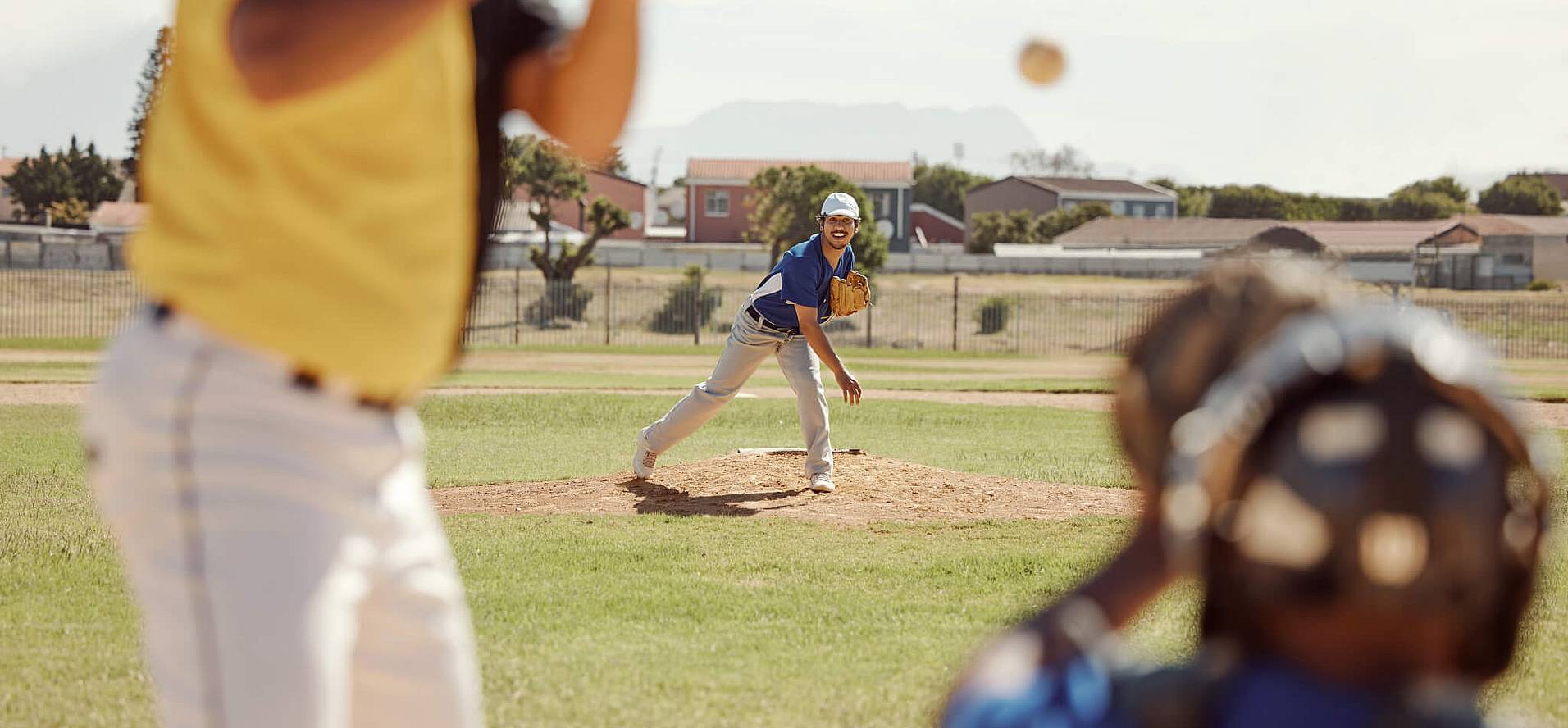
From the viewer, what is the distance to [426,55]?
2195 mm

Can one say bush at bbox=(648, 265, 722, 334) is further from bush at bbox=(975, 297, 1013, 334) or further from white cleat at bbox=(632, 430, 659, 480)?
white cleat at bbox=(632, 430, 659, 480)

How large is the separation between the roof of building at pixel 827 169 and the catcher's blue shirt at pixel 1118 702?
255 feet

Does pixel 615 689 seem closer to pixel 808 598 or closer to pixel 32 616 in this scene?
pixel 808 598

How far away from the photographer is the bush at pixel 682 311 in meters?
37.5

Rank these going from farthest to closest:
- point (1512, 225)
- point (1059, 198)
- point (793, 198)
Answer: point (1059, 198), point (1512, 225), point (793, 198)

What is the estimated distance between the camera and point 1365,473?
1.44 meters

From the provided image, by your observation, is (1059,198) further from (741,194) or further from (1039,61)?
(1039,61)

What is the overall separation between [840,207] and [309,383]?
7.56 m

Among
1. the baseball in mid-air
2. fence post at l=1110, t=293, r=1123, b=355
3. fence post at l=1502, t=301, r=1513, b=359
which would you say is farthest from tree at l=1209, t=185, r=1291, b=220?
the baseball in mid-air

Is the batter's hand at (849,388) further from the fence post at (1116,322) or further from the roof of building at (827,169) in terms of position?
the roof of building at (827,169)

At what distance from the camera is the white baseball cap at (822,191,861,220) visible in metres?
9.52

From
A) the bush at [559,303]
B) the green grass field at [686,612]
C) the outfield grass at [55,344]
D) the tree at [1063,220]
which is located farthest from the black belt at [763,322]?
the tree at [1063,220]

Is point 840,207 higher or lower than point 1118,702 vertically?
higher

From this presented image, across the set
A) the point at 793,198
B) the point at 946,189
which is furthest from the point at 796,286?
the point at 946,189
